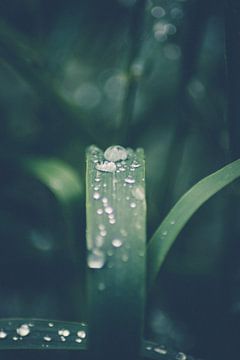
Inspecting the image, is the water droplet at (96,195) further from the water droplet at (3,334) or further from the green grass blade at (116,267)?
the water droplet at (3,334)

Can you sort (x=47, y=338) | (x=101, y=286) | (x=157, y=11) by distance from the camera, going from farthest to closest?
(x=157, y=11)
(x=47, y=338)
(x=101, y=286)

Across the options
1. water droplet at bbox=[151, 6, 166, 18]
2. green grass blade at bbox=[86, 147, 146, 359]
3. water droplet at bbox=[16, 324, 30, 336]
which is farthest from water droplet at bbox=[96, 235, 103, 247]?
water droplet at bbox=[151, 6, 166, 18]

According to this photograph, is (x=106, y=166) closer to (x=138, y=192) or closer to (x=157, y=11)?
(x=138, y=192)

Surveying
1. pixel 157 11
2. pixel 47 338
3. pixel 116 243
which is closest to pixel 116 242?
pixel 116 243

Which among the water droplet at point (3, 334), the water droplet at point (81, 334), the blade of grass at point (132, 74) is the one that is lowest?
the water droplet at point (3, 334)

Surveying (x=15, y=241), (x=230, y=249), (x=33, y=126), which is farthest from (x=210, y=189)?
(x=33, y=126)

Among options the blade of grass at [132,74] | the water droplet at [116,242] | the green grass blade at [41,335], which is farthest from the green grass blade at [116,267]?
the blade of grass at [132,74]

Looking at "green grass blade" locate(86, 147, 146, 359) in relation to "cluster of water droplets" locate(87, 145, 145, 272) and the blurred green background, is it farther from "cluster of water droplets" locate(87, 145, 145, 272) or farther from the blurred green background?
the blurred green background
